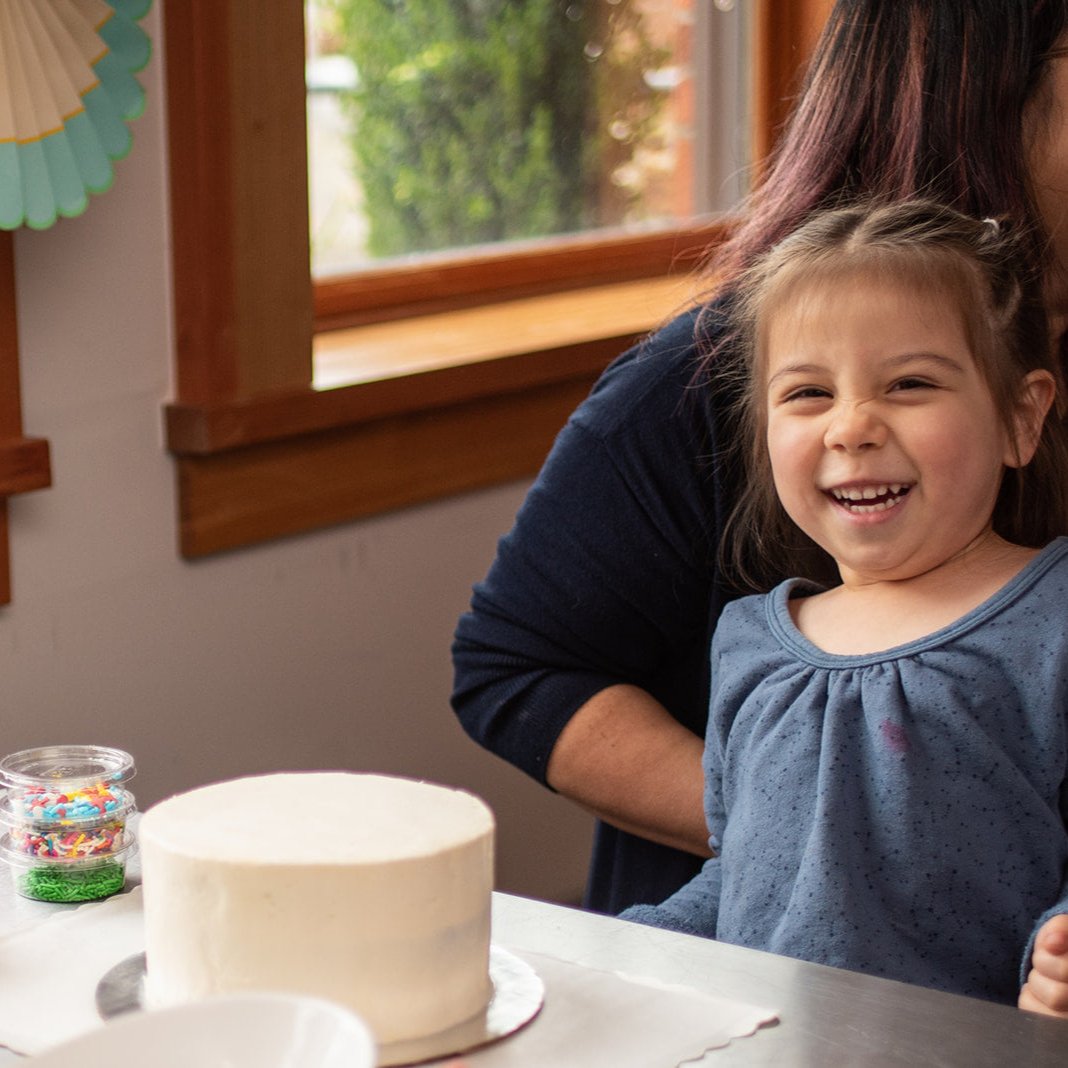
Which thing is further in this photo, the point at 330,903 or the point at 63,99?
the point at 63,99

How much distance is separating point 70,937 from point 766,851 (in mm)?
419

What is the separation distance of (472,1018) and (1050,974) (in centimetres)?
34

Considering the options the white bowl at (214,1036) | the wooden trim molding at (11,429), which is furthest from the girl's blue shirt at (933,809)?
the wooden trim molding at (11,429)

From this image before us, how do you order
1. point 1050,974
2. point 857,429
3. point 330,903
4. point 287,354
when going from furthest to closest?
point 287,354
point 857,429
point 1050,974
point 330,903

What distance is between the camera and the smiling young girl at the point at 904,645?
105 cm

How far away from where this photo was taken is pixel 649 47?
284 centimetres

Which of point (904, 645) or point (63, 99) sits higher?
point (63, 99)

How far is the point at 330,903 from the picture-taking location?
74 cm

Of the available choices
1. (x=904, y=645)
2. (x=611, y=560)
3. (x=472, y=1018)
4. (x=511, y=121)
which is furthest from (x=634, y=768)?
(x=511, y=121)

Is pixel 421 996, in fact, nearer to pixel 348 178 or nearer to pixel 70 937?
pixel 70 937

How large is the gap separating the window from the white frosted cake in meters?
1.00

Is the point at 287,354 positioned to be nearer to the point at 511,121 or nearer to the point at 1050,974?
the point at 511,121

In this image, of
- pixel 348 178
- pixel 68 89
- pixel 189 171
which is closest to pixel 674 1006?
pixel 68 89

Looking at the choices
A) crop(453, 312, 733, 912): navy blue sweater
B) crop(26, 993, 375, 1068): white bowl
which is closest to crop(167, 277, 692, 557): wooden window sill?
crop(453, 312, 733, 912): navy blue sweater
